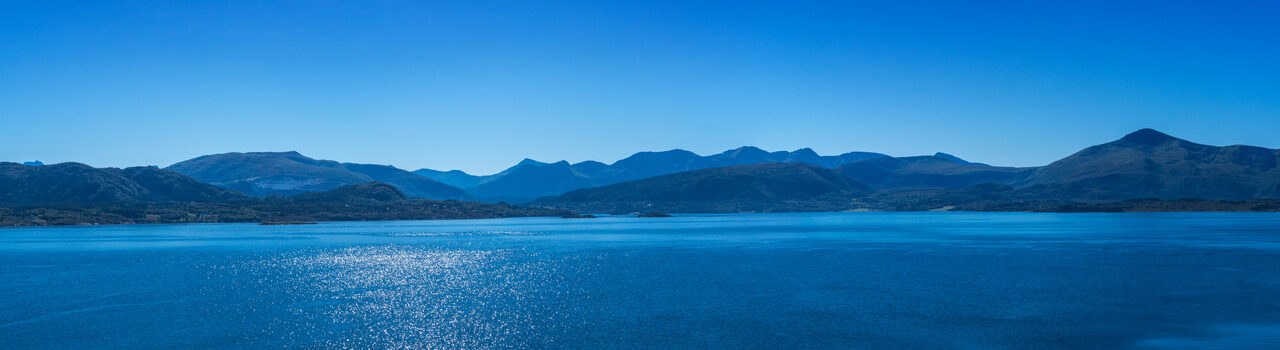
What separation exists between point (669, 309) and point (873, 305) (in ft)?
44.0

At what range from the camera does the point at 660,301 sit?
53.4 metres

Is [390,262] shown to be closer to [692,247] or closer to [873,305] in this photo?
[692,247]

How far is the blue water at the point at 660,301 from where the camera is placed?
3950 centimetres

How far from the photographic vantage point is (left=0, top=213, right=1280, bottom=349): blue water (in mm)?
39500

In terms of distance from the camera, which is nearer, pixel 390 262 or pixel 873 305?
pixel 873 305

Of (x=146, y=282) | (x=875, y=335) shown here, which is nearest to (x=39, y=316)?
(x=146, y=282)

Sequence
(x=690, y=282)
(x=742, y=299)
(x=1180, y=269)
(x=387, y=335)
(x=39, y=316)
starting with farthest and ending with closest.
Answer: (x=1180, y=269) < (x=690, y=282) < (x=742, y=299) < (x=39, y=316) < (x=387, y=335)

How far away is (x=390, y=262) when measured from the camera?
89188mm

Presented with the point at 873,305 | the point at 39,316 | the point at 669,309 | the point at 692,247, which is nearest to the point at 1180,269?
the point at 873,305

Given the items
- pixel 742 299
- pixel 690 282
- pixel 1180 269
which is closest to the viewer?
pixel 742 299

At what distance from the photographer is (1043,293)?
2160 inches

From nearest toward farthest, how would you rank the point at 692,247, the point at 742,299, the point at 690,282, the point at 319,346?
the point at 319,346, the point at 742,299, the point at 690,282, the point at 692,247

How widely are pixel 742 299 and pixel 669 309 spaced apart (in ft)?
22.5

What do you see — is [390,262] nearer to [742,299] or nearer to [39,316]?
[39,316]
